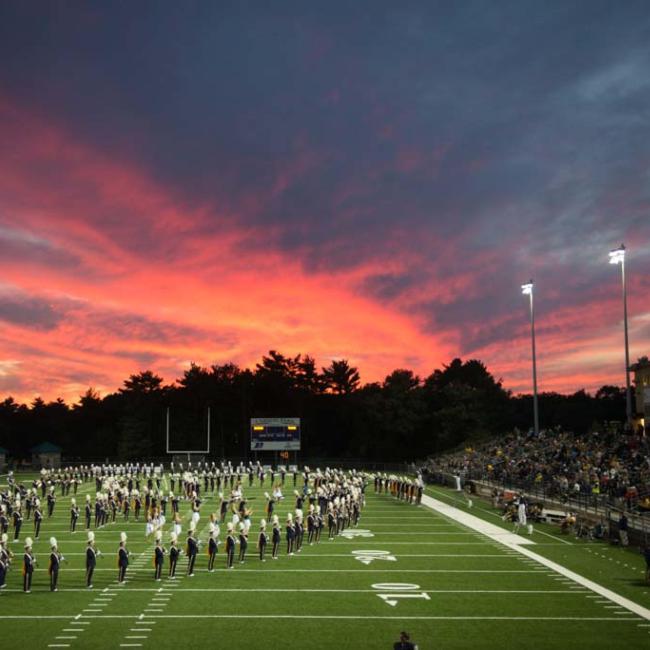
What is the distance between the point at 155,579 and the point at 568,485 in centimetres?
1879

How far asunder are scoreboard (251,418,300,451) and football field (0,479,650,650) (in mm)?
31553

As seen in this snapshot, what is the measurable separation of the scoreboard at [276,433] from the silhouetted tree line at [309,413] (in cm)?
1559

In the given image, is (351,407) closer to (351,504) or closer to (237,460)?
(237,460)

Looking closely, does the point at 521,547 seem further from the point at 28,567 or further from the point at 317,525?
the point at 28,567

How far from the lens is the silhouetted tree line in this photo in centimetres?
6881

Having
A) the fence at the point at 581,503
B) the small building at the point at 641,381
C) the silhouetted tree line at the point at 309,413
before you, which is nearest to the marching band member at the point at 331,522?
the fence at the point at 581,503

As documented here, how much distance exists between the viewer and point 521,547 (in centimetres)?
2230

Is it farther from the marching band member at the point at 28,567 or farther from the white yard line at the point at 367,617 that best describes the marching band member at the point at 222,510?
the white yard line at the point at 367,617

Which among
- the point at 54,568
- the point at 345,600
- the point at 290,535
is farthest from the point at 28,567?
the point at 290,535

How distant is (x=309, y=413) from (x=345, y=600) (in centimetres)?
6417

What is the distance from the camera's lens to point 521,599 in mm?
15625

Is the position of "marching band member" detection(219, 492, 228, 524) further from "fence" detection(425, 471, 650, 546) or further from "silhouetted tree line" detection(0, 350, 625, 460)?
"silhouetted tree line" detection(0, 350, 625, 460)

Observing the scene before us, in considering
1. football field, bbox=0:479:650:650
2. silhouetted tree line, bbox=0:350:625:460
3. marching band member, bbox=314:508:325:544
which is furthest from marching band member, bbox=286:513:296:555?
silhouetted tree line, bbox=0:350:625:460

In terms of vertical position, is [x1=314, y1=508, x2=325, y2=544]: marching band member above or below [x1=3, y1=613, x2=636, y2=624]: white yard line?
above
